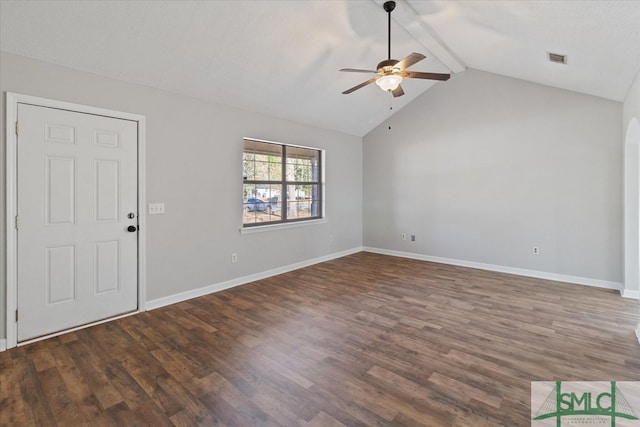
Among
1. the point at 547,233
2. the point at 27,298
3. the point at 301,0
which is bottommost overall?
the point at 27,298

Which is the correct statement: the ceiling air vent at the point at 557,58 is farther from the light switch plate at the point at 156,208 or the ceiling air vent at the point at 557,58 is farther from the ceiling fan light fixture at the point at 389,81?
the light switch plate at the point at 156,208

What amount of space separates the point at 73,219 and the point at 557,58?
532 centimetres

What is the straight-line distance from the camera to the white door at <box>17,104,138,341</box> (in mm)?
2729

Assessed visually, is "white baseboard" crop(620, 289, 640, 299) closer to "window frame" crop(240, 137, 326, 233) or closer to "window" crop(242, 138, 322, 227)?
"window frame" crop(240, 137, 326, 233)

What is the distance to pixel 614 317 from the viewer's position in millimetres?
3234

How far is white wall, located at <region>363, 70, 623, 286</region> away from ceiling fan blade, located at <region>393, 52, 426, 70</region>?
3024 mm

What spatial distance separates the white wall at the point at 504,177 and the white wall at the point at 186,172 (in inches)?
95.2

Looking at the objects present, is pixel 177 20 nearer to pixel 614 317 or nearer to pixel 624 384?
pixel 624 384

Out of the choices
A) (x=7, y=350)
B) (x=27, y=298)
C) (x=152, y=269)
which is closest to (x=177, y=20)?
(x=152, y=269)

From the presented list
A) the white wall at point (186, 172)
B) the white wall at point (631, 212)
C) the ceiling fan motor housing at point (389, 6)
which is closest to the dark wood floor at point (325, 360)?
the white wall at point (631, 212)

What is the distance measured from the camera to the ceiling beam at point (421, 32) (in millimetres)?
3320

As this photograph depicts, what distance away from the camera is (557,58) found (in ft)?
11.1

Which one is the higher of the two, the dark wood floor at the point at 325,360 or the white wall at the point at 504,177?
the white wall at the point at 504,177

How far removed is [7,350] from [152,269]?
1283 millimetres
